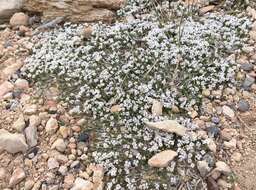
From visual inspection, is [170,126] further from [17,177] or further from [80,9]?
[80,9]

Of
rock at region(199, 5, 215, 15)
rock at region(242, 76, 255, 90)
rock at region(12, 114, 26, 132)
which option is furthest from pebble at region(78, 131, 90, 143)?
rock at region(199, 5, 215, 15)

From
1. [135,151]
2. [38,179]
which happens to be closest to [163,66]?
[135,151]

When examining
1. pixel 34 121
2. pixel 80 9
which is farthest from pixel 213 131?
pixel 80 9

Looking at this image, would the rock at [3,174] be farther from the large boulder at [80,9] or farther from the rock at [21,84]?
the large boulder at [80,9]

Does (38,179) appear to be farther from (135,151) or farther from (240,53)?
(240,53)

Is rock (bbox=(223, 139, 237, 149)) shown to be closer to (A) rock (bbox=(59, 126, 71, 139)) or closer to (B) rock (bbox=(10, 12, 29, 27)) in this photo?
(A) rock (bbox=(59, 126, 71, 139))

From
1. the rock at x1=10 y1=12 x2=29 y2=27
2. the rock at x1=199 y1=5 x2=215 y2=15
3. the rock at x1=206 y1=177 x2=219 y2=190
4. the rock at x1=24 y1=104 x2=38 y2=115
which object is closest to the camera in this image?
the rock at x1=206 y1=177 x2=219 y2=190
